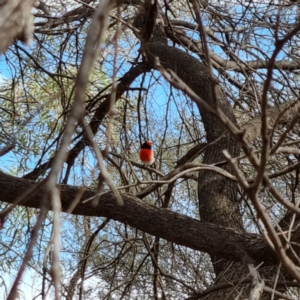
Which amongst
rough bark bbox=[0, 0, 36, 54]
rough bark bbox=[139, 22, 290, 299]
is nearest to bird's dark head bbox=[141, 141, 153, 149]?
rough bark bbox=[139, 22, 290, 299]

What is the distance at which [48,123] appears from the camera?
369 centimetres

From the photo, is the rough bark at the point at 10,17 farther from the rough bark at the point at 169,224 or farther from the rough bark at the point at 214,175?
the rough bark at the point at 214,175

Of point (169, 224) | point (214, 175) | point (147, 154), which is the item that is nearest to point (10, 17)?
point (169, 224)

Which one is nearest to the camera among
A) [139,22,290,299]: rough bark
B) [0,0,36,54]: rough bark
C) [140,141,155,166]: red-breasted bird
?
[0,0,36,54]: rough bark

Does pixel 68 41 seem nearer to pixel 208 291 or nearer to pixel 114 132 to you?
pixel 114 132

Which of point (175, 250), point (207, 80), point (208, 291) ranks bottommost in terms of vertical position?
point (208, 291)

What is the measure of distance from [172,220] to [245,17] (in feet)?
3.90

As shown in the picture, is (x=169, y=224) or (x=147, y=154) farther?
(x=147, y=154)

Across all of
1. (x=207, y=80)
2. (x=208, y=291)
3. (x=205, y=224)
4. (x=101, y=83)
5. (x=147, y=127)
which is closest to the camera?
(x=208, y=291)

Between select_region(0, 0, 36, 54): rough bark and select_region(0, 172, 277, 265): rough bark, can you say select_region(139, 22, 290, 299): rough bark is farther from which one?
select_region(0, 0, 36, 54): rough bark

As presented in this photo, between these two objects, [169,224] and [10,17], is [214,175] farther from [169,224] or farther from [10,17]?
[10,17]

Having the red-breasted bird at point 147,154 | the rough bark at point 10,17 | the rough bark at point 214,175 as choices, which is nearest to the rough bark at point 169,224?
the rough bark at point 214,175

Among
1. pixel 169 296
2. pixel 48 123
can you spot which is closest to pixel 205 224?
pixel 169 296

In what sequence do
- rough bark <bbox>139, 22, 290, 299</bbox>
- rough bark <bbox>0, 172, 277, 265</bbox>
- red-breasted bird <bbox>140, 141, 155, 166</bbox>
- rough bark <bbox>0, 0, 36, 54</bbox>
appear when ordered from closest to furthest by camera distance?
rough bark <bbox>0, 0, 36, 54</bbox>
rough bark <bbox>0, 172, 277, 265</bbox>
rough bark <bbox>139, 22, 290, 299</bbox>
red-breasted bird <bbox>140, 141, 155, 166</bbox>
